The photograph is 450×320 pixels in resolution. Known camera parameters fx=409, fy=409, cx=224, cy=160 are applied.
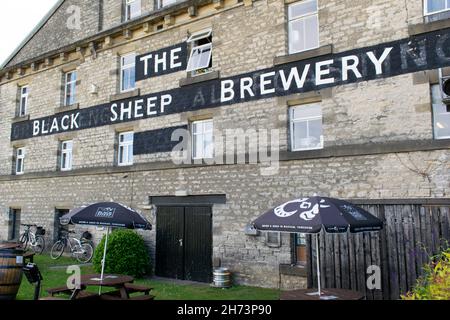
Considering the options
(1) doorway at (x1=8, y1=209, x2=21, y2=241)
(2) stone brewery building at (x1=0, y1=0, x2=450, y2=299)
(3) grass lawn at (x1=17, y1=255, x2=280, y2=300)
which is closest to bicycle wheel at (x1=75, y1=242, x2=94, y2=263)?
(2) stone brewery building at (x1=0, y1=0, x2=450, y2=299)

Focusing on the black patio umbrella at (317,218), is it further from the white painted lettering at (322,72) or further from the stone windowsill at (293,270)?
the white painted lettering at (322,72)

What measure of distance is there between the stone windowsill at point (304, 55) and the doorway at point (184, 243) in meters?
4.42

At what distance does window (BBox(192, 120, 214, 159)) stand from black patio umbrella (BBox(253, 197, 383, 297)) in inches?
214

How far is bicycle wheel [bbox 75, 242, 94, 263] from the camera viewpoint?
45.7 feet

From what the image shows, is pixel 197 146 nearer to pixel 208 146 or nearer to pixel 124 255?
pixel 208 146

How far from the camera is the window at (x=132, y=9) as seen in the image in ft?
48.4

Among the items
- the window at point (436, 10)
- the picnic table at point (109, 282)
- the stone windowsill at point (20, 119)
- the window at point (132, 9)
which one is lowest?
the picnic table at point (109, 282)

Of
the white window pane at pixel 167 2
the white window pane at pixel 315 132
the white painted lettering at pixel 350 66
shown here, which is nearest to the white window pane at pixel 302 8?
the white painted lettering at pixel 350 66

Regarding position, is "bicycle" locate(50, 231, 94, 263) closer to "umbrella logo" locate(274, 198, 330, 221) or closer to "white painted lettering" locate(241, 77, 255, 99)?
"white painted lettering" locate(241, 77, 255, 99)

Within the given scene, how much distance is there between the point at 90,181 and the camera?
14.6m

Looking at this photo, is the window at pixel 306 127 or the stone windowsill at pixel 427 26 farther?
the window at pixel 306 127

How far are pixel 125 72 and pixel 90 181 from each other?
13.4ft

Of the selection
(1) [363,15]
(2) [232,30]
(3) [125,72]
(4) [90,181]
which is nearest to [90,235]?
(4) [90,181]

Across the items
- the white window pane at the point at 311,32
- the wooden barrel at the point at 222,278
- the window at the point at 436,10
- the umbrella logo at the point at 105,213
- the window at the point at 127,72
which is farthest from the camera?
the window at the point at 127,72
